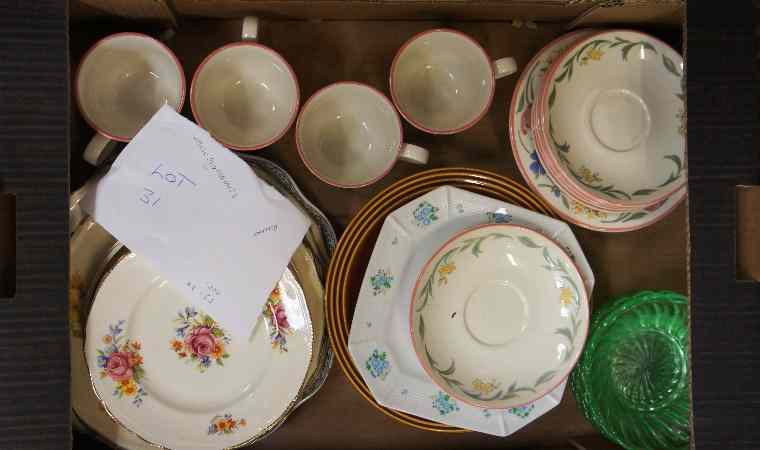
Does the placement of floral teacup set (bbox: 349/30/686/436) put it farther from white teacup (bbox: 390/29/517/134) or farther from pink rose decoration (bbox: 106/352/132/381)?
pink rose decoration (bbox: 106/352/132/381)

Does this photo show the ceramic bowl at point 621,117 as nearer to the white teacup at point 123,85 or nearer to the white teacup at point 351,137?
the white teacup at point 351,137

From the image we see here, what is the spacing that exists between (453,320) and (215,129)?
0.33 m

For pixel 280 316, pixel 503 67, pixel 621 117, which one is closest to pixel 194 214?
pixel 280 316

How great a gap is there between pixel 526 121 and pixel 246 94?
310 millimetres

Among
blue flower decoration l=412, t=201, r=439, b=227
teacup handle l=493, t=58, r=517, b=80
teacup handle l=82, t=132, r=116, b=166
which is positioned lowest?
blue flower decoration l=412, t=201, r=439, b=227

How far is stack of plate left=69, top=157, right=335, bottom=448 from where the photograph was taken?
64cm

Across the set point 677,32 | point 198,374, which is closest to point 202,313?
point 198,374

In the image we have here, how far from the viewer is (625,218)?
0.68m

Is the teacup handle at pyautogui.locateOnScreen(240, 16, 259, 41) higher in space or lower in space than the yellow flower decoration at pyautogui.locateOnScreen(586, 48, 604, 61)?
higher

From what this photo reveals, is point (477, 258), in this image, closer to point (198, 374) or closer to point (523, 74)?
point (523, 74)

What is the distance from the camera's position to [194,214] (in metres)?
0.60

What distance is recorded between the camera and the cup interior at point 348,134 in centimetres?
69

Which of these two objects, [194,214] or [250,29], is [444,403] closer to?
[194,214]

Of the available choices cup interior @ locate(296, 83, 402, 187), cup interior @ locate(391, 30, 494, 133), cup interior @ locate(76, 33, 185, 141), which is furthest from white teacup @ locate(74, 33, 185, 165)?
cup interior @ locate(391, 30, 494, 133)
